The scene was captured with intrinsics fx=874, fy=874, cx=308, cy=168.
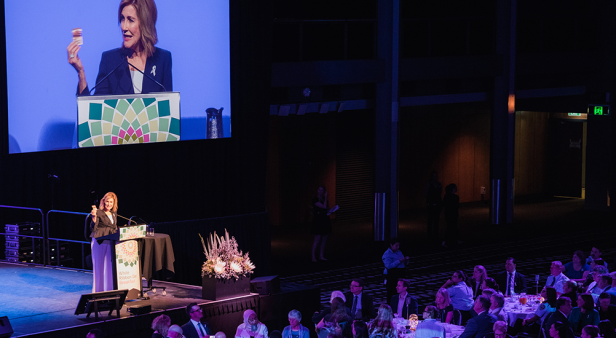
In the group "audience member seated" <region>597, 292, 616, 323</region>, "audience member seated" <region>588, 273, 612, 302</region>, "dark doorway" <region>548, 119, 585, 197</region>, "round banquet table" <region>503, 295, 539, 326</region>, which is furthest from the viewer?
"dark doorway" <region>548, 119, 585, 197</region>

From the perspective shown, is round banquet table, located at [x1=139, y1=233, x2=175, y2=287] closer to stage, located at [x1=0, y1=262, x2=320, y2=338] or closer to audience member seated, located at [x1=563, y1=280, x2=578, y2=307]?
stage, located at [x1=0, y1=262, x2=320, y2=338]

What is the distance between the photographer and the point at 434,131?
950 inches

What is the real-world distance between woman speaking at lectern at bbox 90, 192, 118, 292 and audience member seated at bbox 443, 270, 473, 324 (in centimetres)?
429

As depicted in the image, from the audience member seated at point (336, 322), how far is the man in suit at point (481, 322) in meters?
1.29

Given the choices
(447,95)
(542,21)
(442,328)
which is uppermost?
(542,21)

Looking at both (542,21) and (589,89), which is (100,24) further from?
(589,89)

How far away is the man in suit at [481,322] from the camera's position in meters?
9.34

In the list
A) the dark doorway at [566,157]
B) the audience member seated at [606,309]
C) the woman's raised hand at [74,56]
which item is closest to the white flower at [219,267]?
the woman's raised hand at [74,56]

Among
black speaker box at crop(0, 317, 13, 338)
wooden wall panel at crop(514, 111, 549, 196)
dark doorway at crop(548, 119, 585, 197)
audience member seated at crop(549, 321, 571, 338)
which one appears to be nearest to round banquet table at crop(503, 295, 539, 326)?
audience member seated at crop(549, 321, 571, 338)

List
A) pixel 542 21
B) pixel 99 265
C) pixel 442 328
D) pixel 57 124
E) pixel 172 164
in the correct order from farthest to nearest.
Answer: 1. pixel 542 21
2. pixel 172 164
3. pixel 57 124
4. pixel 99 265
5. pixel 442 328

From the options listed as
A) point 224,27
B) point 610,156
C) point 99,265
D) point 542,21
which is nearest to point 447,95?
point 542,21

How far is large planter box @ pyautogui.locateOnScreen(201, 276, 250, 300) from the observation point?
36.9 ft

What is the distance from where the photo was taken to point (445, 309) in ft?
34.7

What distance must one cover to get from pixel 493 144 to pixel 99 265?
42.7ft
